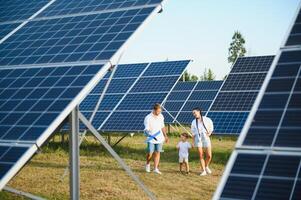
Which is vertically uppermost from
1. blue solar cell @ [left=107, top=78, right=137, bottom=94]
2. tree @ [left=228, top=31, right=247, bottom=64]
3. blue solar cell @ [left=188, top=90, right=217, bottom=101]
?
tree @ [left=228, top=31, right=247, bottom=64]

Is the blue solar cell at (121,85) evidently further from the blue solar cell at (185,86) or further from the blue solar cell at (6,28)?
the blue solar cell at (6,28)

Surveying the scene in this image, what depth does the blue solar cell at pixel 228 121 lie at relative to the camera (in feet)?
61.7

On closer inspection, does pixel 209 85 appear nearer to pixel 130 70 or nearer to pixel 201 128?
pixel 130 70

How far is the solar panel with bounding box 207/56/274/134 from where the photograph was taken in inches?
760

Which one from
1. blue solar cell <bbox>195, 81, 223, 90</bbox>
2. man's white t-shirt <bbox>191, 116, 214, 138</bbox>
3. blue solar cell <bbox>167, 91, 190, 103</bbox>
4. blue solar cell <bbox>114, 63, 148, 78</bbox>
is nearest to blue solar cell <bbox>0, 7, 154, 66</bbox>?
man's white t-shirt <bbox>191, 116, 214, 138</bbox>

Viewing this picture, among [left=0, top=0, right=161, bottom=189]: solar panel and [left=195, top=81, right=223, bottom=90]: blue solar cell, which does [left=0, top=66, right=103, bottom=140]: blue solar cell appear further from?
[left=195, top=81, right=223, bottom=90]: blue solar cell

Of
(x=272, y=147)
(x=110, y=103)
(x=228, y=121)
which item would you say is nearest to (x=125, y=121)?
(x=110, y=103)

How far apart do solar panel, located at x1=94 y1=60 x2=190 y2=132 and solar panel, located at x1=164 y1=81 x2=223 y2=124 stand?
10.6 ft

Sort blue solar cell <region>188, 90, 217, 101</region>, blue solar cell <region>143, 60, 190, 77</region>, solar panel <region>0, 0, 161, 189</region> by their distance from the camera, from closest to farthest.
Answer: solar panel <region>0, 0, 161, 189</region> < blue solar cell <region>143, 60, 190, 77</region> < blue solar cell <region>188, 90, 217, 101</region>

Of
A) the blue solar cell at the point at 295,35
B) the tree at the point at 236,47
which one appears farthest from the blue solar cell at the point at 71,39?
the tree at the point at 236,47

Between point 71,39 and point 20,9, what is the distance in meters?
3.75

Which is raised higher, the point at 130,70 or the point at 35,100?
the point at 130,70

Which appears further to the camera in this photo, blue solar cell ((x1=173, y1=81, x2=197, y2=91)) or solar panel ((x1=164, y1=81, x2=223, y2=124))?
blue solar cell ((x1=173, y1=81, x2=197, y2=91))

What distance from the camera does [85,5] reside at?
10672mm
